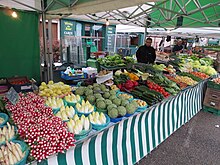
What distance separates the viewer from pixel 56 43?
8203mm

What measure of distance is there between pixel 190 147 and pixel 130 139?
56.9 inches

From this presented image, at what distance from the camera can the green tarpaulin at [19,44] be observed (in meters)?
3.27

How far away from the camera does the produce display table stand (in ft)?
5.52

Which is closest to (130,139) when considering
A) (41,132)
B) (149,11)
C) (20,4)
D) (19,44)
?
(41,132)

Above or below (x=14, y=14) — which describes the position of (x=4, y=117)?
below

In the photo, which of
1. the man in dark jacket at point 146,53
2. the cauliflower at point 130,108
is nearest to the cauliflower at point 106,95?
the cauliflower at point 130,108

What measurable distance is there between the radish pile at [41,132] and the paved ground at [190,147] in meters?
1.66

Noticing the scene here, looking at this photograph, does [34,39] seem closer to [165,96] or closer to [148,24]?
[165,96]

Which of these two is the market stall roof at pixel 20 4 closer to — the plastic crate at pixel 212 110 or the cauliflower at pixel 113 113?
the cauliflower at pixel 113 113

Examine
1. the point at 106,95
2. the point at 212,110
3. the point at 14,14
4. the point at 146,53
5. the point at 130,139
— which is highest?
the point at 14,14

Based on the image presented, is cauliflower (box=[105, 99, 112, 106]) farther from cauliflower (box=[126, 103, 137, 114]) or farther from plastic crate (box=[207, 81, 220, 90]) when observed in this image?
plastic crate (box=[207, 81, 220, 90])

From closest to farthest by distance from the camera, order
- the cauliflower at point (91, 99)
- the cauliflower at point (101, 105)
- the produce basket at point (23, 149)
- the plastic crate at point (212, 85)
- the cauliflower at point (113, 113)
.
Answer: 1. the produce basket at point (23, 149)
2. the cauliflower at point (113, 113)
3. the cauliflower at point (101, 105)
4. the cauliflower at point (91, 99)
5. the plastic crate at point (212, 85)

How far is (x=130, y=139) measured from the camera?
7.56ft

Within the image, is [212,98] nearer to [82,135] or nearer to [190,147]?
[190,147]
